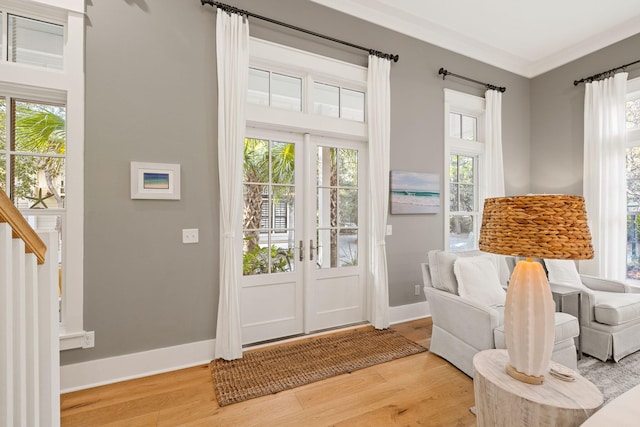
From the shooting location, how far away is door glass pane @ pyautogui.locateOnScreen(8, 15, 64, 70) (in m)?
2.12

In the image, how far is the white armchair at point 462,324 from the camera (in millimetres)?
2158

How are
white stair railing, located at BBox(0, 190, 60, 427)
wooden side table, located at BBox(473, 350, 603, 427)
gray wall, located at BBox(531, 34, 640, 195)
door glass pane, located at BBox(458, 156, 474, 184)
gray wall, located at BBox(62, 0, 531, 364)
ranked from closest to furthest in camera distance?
1. white stair railing, located at BBox(0, 190, 60, 427)
2. wooden side table, located at BBox(473, 350, 603, 427)
3. gray wall, located at BBox(62, 0, 531, 364)
4. gray wall, located at BBox(531, 34, 640, 195)
5. door glass pane, located at BBox(458, 156, 474, 184)

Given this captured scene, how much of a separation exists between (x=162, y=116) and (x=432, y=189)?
2.98 metres

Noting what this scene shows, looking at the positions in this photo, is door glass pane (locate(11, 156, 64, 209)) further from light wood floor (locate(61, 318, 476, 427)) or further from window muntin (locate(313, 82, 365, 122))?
window muntin (locate(313, 82, 365, 122))

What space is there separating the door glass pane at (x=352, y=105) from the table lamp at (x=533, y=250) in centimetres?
216

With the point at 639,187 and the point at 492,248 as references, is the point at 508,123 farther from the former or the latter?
the point at 492,248

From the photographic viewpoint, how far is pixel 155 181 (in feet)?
7.89

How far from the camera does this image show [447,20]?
342cm

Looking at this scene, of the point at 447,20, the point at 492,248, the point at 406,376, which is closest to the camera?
the point at 492,248

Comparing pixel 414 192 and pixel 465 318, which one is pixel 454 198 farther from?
pixel 465 318

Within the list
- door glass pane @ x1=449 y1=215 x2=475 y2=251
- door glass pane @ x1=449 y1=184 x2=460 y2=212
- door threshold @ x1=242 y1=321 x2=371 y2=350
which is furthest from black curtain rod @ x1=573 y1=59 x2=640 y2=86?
door threshold @ x1=242 y1=321 x2=371 y2=350

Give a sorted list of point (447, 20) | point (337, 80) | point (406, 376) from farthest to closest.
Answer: point (447, 20) < point (337, 80) < point (406, 376)

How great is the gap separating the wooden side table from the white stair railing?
6.17 feet

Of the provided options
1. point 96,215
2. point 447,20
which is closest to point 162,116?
point 96,215
